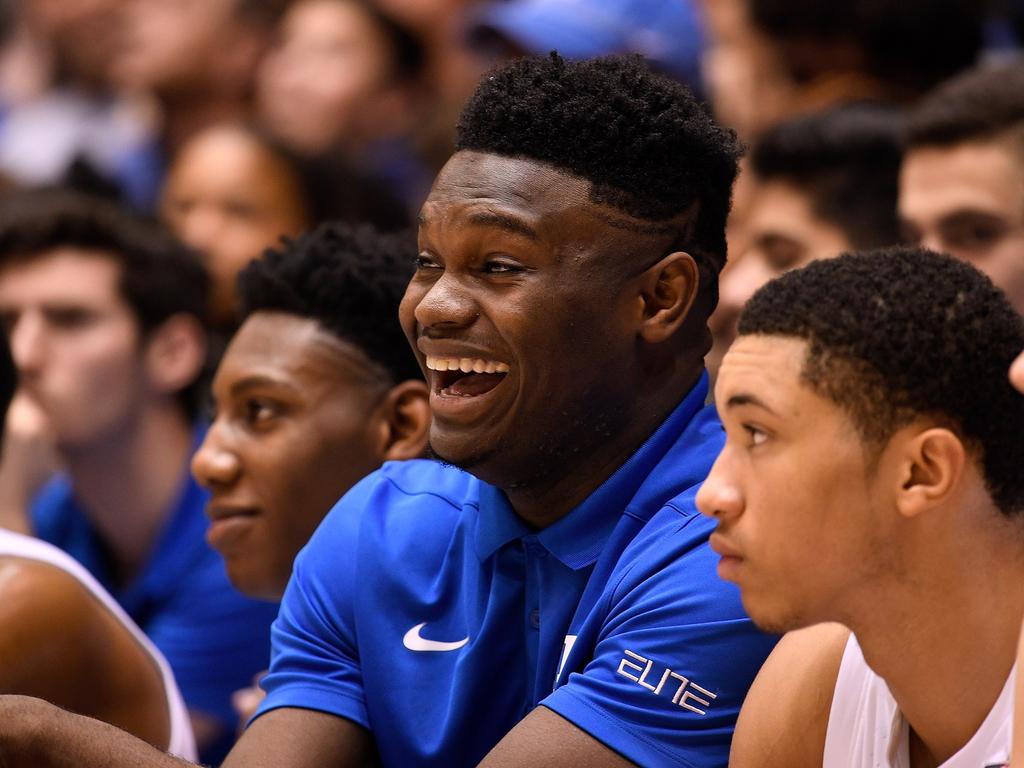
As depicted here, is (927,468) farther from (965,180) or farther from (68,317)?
(68,317)

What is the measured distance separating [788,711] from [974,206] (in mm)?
1979

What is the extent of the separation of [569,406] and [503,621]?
14.2 inches

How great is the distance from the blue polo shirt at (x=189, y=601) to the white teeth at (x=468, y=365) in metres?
1.68

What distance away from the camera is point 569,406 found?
8.49ft

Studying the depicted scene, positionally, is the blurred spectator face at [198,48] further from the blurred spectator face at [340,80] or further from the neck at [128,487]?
the neck at [128,487]

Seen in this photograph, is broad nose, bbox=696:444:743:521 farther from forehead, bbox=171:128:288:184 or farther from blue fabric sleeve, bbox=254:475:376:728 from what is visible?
forehead, bbox=171:128:288:184

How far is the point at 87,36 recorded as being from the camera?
787 cm

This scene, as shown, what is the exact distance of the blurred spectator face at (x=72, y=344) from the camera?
4.62 metres

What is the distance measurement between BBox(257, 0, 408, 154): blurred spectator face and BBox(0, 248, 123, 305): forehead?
1.91 metres

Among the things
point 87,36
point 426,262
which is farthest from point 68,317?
point 87,36

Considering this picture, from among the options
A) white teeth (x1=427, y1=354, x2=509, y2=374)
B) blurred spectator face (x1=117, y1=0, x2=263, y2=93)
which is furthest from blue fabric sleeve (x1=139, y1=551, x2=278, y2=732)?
blurred spectator face (x1=117, y1=0, x2=263, y2=93)

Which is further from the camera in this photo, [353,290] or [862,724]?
[353,290]

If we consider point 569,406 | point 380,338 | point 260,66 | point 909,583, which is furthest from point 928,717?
point 260,66

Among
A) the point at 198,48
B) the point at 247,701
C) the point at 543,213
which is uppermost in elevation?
the point at 198,48
